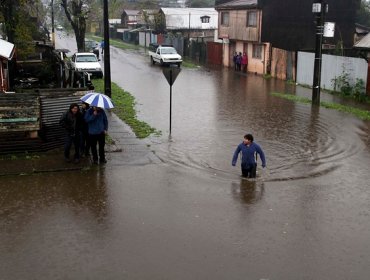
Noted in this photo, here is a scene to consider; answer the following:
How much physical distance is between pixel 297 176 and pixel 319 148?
10.2 ft

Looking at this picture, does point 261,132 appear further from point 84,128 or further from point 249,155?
point 84,128

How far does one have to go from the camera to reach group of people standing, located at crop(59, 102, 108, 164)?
12484mm

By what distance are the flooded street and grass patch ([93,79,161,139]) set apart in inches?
23.3

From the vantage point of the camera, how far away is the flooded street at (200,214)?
741 centimetres

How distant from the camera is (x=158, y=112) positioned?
20.3 metres

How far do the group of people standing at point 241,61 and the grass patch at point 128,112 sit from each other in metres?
12.7

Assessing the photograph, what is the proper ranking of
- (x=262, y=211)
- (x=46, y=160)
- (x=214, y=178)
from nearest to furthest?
(x=262, y=211)
(x=214, y=178)
(x=46, y=160)

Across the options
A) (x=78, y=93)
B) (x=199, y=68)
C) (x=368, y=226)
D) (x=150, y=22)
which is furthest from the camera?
(x=150, y=22)

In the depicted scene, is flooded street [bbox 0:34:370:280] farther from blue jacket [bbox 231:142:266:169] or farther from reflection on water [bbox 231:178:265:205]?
blue jacket [bbox 231:142:266:169]

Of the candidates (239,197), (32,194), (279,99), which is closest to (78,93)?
(32,194)

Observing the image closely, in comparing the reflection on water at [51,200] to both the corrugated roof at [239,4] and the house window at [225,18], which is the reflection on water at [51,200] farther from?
the house window at [225,18]

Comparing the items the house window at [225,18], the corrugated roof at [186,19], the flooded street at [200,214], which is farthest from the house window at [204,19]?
the flooded street at [200,214]

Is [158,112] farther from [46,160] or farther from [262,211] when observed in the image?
[262,211]

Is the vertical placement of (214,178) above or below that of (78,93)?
below
